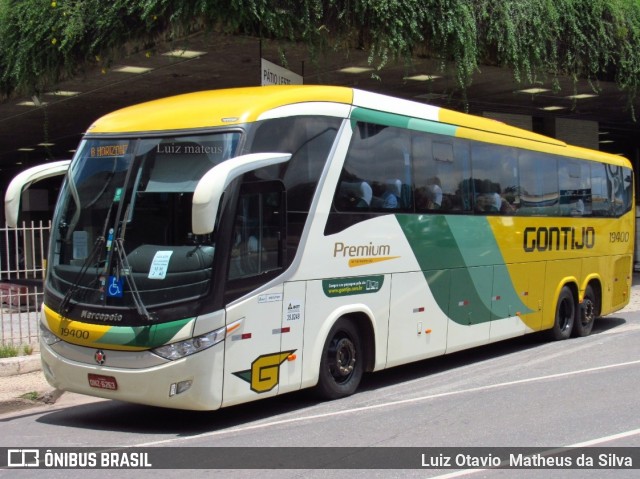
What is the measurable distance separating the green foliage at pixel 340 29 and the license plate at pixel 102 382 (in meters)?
6.10

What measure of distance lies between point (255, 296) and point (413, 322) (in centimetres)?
312

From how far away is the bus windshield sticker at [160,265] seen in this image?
7703 millimetres

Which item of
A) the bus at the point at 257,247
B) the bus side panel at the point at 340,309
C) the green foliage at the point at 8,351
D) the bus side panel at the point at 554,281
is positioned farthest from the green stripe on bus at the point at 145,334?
the bus side panel at the point at 554,281

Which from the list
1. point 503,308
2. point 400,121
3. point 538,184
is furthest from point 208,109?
point 538,184

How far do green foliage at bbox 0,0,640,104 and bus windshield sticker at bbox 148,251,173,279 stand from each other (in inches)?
209

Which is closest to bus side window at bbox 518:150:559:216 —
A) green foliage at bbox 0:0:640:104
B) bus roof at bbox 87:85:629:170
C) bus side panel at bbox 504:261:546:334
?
bus side panel at bbox 504:261:546:334

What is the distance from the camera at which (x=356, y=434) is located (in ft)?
24.9

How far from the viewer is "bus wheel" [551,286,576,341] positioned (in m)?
14.7

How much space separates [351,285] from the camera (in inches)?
370

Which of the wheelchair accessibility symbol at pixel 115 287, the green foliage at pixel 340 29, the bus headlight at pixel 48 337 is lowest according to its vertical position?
the bus headlight at pixel 48 337

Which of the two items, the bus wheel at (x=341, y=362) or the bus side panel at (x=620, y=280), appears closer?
the bus wheel at (x=341, y=362)

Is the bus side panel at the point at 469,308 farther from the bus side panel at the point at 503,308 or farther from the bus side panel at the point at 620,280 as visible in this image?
the bus side panel at the point at 620,280

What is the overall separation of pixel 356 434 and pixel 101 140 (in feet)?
13.7

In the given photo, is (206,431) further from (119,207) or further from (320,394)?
(119,207)
